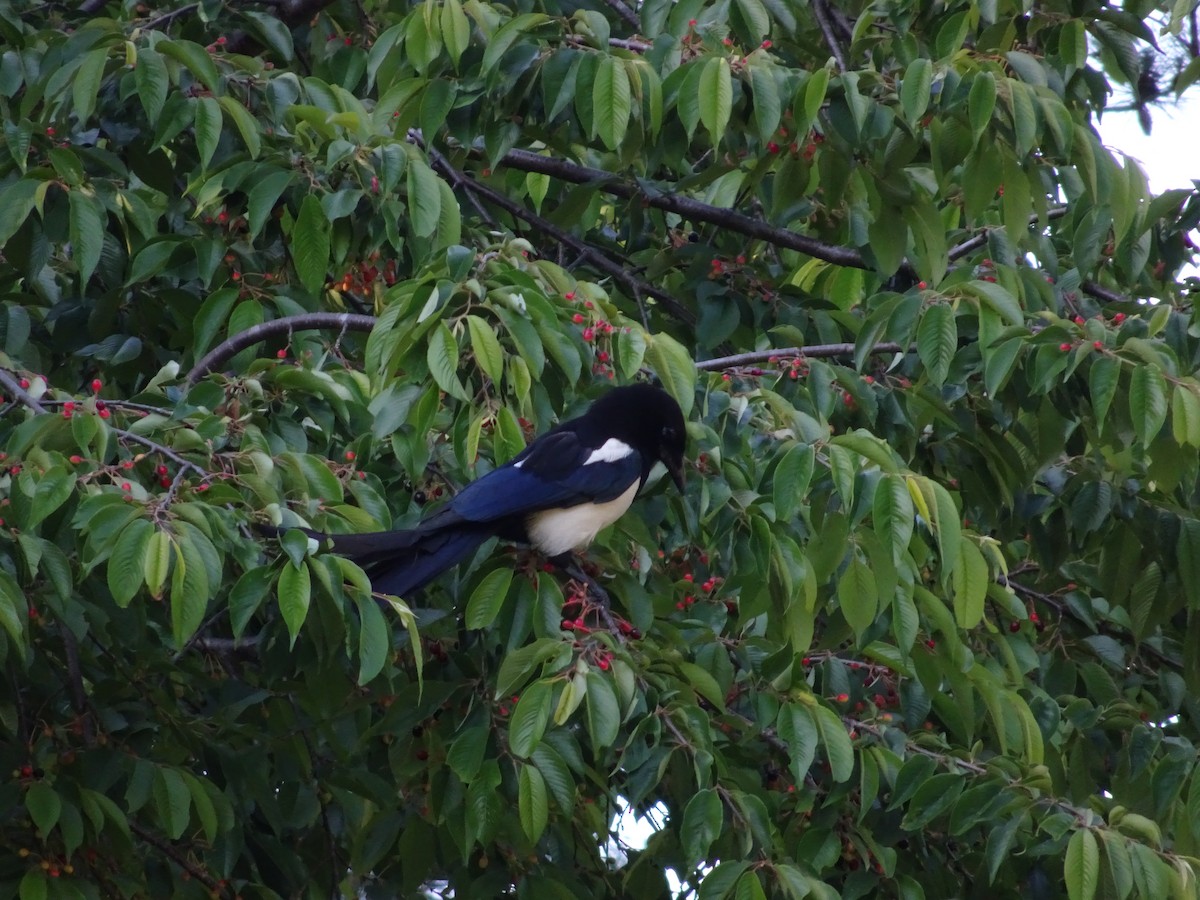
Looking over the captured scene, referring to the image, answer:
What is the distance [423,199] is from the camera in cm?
318

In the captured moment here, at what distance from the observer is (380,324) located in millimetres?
2891

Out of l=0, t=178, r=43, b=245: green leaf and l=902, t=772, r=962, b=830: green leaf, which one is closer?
l=902, t=772, r=962, b=830: green leaf

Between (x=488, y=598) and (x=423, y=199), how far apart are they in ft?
2.75

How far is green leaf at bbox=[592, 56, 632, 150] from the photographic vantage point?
3.21m

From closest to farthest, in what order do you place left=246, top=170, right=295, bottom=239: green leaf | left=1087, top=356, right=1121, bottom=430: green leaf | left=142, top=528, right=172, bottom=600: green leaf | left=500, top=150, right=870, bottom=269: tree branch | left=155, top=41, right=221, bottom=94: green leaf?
left=142, top=528, right=172, bottom=600: green leaf → left=1087, top=356, right=1121, bottom=430: green leaf → left=246, top=170, right=295, bottom=239: green leaf → left=155, top=41, right=221, bottom=94: green leaf → left=500, top=150, right=870, bottom=269: tree branch

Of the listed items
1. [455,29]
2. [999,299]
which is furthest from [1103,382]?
[455,29]

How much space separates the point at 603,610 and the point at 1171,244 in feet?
5.76

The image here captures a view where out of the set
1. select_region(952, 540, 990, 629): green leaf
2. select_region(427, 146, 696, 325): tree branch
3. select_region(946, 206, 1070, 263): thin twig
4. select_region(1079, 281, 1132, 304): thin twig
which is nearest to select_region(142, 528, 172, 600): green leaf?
select_region(952, 540, 990, 629): green leaf

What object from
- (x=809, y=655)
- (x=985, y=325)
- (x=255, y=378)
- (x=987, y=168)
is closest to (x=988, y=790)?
(x=809, y=655)

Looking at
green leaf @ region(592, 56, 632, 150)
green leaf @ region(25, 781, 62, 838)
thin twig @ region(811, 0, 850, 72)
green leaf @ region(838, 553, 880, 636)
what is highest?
green leaf @ region(592, 56, 632, 150)

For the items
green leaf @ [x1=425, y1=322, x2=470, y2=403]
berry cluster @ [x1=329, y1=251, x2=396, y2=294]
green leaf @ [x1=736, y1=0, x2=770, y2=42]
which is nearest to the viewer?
green leaf @ [x1=425, y1=322, x2=470, y2=403]

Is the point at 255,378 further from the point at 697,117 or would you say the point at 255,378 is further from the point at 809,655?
the point at 809,655

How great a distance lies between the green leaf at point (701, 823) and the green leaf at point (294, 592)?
29.2 inches

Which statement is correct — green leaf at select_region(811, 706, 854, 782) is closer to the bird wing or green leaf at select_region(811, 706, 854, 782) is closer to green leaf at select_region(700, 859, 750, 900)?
green leaf at select_region(700, 859, 750, 900)
